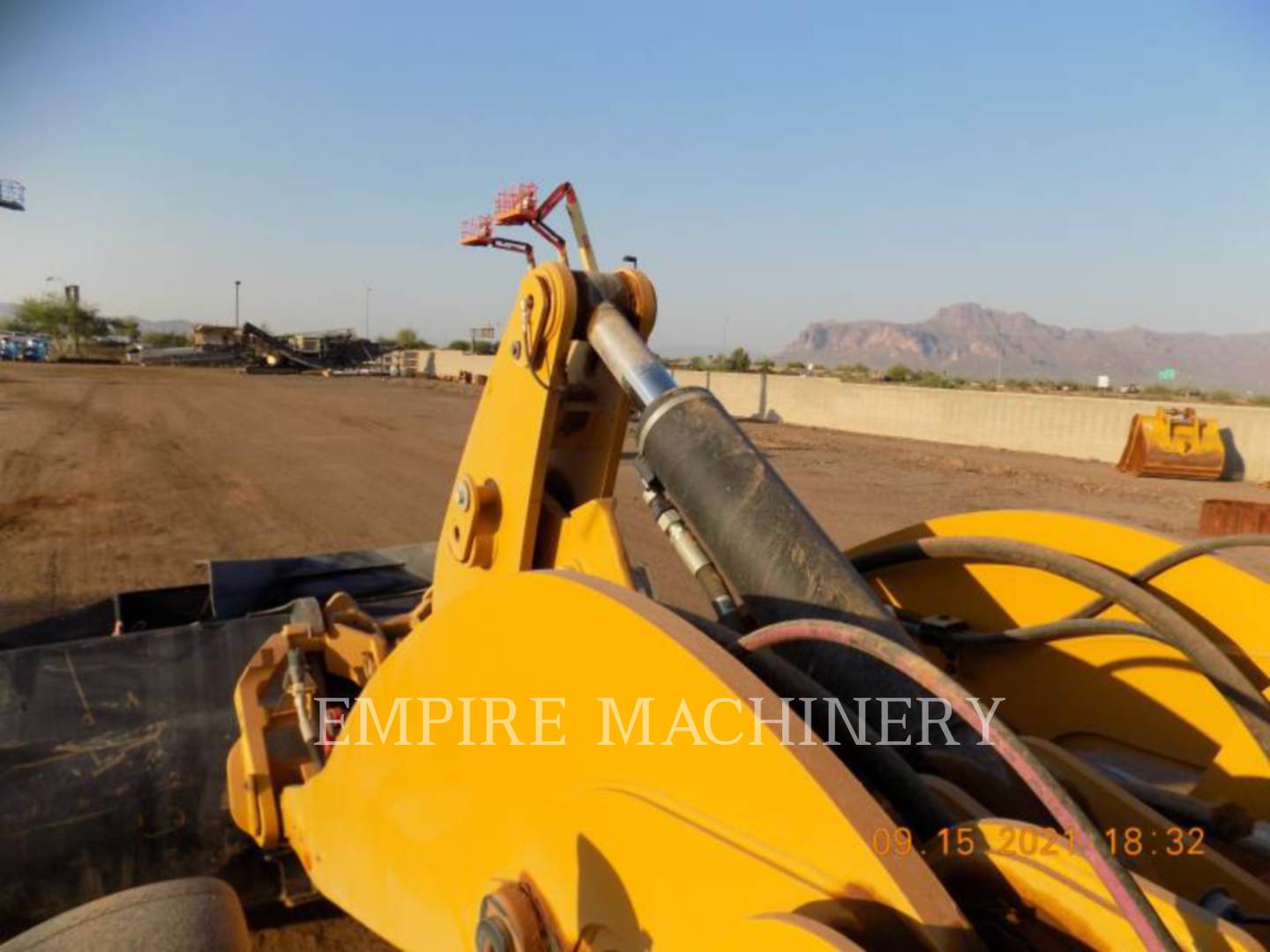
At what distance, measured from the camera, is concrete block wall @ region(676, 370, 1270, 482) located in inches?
658

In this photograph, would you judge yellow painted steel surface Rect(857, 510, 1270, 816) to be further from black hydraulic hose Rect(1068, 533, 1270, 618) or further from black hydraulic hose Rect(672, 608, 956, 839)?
black hydraulic hose Rect(672, 608, 956, 839)

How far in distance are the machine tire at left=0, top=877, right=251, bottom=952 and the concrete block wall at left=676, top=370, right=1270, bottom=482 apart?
14.0 m

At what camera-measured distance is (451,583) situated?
248 cm

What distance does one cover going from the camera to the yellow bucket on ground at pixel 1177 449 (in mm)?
15953

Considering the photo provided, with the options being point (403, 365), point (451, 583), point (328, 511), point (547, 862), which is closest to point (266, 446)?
point (328, 511)

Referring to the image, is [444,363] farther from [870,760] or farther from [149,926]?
[870,760]

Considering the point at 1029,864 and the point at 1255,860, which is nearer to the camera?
the point at 1029,864

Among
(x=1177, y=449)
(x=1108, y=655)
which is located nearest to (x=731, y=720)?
(x=1108, y=655)

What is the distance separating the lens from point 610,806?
1.34m

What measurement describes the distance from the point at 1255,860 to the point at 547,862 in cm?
151

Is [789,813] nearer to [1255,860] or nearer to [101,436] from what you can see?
[1255,860]

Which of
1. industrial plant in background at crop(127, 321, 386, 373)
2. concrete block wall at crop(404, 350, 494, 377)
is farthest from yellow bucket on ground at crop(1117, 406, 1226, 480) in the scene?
industrial plant in background at crop(127, 321, 386, 373)

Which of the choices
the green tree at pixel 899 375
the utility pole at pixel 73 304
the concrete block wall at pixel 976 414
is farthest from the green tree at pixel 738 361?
the utility pole at pixel 73 304

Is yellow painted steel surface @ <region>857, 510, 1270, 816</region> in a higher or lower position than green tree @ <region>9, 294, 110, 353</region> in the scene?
lower
